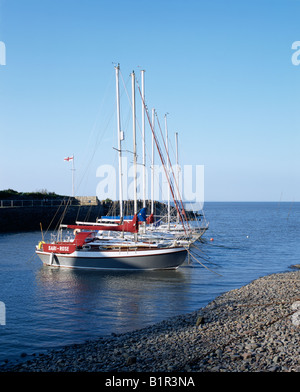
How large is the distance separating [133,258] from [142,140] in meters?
15.2

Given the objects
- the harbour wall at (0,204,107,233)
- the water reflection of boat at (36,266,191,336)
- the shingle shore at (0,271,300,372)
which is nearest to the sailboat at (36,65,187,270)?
the water reflection of boat at (36,266,191,336)

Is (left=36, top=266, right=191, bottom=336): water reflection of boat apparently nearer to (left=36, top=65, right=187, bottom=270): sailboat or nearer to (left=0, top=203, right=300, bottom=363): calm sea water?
(left=0, top=203, right=300, bottom=363): calm sea water

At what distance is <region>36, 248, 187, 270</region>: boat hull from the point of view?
86.6 ft

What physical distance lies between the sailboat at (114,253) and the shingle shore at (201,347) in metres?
10.1

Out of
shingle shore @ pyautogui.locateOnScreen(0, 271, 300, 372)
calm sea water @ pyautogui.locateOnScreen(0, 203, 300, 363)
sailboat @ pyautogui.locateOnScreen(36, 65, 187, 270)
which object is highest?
sailboat @ pyautogui.locateOnScreen(36, 65, 187, 270)

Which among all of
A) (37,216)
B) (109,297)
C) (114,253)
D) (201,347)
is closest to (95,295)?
(109,297)

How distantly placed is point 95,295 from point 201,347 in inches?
403

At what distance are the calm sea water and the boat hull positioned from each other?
23.6 inches

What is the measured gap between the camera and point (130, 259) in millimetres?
26516

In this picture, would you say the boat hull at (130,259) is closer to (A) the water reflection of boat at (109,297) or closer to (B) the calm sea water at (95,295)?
(A) the water reflection of boat at (109,297)

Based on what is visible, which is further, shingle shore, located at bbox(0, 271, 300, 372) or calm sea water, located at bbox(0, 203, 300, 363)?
calm sea water, located at bbox(0, 203, 300, 363)

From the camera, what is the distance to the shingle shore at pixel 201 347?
10.4 meters

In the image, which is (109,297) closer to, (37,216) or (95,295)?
(95,295)
